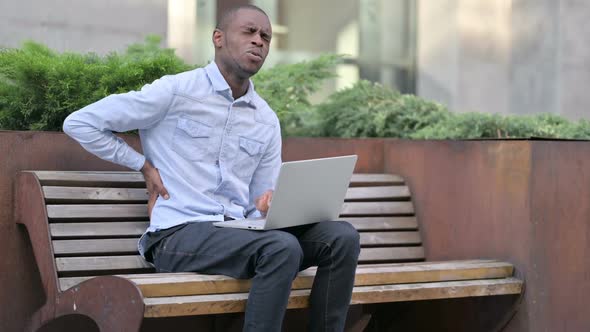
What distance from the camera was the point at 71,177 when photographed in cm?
450

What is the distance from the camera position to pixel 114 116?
4246 millimetres

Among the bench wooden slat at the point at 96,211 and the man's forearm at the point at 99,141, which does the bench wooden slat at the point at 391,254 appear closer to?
the bench wooden slat at the point at 96,211

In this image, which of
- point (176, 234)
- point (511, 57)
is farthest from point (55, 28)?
point (511, 57)

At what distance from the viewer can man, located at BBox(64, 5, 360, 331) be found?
4102mm

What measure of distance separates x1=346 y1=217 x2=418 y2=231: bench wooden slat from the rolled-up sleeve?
1409 mm

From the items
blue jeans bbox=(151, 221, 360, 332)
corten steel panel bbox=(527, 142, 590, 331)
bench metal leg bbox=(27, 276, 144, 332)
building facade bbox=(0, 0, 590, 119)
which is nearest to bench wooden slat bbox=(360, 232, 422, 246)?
corten steel panel bbox=(527, 142, 590, 331)

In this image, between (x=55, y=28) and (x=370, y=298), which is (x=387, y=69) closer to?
(x=55, y=28)

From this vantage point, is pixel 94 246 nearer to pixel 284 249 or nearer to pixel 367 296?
pixel 284 249

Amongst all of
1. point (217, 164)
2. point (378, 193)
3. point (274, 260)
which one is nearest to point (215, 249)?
point (274, 260)

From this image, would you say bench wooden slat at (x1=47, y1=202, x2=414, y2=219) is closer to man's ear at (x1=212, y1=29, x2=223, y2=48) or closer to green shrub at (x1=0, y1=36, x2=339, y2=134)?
green shrub at (x1=0, y1=36, x2=339, y2=134)

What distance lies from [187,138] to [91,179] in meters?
0.51

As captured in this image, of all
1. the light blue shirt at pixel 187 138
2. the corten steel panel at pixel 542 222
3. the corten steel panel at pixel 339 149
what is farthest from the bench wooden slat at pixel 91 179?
the corten steel panel at pixel 542 222

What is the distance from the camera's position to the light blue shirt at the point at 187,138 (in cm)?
425

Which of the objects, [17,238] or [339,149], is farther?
[339,149]
